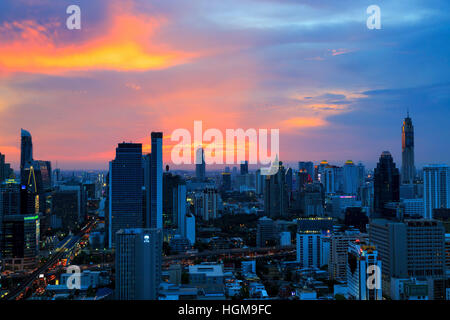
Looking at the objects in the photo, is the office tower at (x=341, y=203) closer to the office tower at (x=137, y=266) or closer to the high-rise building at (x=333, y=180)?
the high-rise building at (x=333, y=180)

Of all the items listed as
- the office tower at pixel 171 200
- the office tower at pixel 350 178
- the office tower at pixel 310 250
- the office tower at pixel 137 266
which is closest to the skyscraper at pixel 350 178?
the office tower at pixel 350 178

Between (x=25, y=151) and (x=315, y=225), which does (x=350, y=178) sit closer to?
(x=315, y=225)

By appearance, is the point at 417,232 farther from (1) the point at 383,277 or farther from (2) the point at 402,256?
(1) the point at 383,277

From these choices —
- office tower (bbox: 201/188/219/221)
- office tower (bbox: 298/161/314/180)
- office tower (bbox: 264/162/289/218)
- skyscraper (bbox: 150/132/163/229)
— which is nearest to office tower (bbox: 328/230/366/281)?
skyscraper (bbox: 150/132/163/229)

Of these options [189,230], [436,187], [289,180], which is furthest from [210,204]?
[436,187]

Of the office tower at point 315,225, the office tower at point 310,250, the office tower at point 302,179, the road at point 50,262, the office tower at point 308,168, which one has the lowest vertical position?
the road at point 50,262
